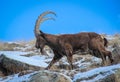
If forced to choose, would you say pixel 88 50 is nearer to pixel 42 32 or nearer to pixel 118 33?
pixel 42 32

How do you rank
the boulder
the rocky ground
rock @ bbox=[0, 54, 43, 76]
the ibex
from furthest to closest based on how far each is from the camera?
rock @ bbox=[0, 54, 43, 76] → the ibex → the rocky ground → the boulder

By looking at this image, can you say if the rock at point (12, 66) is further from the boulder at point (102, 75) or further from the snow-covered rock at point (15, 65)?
the boulder at point (102, 75)

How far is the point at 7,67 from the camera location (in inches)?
655

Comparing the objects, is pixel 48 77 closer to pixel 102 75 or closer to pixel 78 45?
pixel 102 75

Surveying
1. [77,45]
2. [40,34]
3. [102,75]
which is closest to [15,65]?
[40,34]

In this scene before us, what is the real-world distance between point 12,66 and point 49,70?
13.9ft

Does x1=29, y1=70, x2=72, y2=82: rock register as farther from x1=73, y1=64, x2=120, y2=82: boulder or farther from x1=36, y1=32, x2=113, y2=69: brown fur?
x1=36, y1=32, x2=113, y2=69: brown fur

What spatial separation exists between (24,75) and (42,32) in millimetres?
5121

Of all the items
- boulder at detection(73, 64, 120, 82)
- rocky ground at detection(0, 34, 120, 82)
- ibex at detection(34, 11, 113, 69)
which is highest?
ibex at detection(34, 11, 113, 69)

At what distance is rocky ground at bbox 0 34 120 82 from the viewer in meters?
10.9

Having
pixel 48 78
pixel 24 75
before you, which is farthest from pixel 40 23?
pixel 48 78

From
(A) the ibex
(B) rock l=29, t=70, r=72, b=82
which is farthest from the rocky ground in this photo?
(A) the ibex

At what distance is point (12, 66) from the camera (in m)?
16.5

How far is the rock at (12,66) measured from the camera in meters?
16.3
